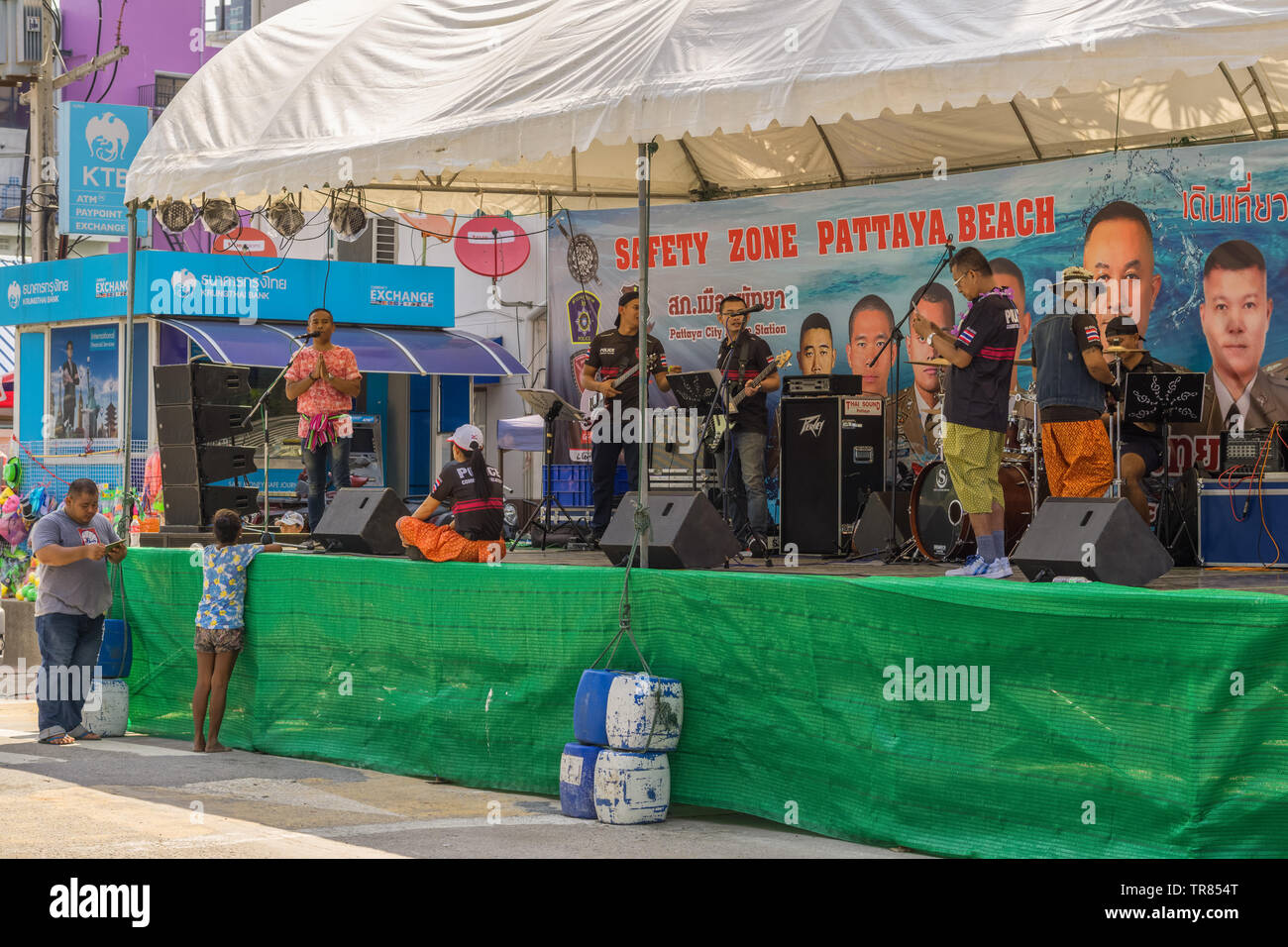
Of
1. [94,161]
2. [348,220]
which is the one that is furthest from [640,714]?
[94,161]

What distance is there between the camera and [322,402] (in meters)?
11.9

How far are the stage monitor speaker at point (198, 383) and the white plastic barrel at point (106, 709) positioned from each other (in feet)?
7.01

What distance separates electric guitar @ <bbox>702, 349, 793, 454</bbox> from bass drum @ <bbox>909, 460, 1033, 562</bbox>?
1.38 meters

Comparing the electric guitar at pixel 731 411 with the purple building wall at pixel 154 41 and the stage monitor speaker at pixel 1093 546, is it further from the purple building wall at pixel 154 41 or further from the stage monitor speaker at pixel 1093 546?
the purple building wall at pixel 154 41

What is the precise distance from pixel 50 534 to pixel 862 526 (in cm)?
580

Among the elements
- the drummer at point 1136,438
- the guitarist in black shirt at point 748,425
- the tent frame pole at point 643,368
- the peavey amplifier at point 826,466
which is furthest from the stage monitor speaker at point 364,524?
the drummer at point 1136,438

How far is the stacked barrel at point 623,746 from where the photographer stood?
25.5 ft

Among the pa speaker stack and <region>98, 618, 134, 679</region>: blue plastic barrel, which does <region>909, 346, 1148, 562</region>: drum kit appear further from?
<region>98, 618, 134, 679</region>: blue plastic barrel

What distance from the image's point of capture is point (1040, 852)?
632 cm

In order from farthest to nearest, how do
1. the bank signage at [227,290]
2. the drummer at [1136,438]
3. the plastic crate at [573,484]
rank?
the bank signage at [227,290], the plastic crate at [573,484], the drummer at [1136,438]

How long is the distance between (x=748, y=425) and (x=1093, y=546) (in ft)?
18.3

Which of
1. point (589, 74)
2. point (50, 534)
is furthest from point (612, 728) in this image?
point (50, 534)

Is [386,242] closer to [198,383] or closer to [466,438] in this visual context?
[198,383]
